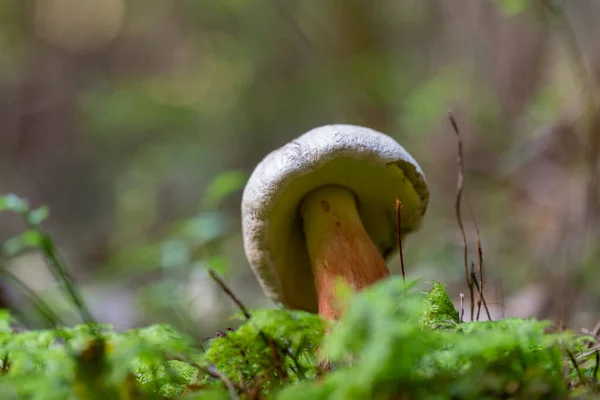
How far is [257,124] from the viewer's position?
900cm

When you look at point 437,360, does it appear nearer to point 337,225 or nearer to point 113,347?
point 113,347

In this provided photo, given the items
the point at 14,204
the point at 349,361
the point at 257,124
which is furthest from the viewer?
the point at 257,124

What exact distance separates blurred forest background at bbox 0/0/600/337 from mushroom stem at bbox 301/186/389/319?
0.76m

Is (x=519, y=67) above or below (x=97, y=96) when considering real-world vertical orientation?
below

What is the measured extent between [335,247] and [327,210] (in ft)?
0.52

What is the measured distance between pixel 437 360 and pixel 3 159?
1107 cm

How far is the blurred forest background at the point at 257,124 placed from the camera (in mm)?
3635

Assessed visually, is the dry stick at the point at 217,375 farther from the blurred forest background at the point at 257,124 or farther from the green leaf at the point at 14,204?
the blurred forest background at the point at 257,124

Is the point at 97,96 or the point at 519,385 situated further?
the point at 97,96

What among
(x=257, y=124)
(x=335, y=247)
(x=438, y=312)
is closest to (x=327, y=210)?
(x=335, y=247)

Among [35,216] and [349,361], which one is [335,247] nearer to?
[349,361]

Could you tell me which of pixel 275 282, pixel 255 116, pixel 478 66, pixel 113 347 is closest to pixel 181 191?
pixel 255 116

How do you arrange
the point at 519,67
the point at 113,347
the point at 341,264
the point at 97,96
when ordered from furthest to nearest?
1. the point at 97,96
2. the point at 519,67
3. the point at 341,264
4. the point at 113,347

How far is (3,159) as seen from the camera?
32.8ft
